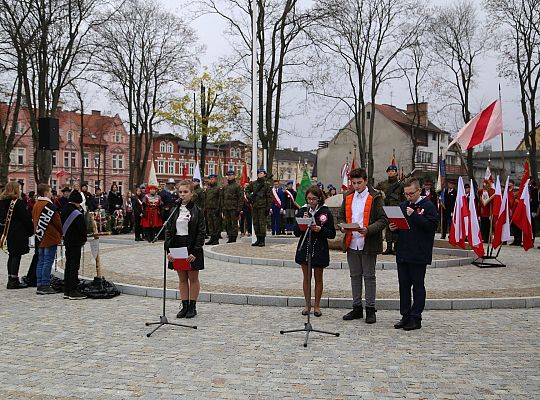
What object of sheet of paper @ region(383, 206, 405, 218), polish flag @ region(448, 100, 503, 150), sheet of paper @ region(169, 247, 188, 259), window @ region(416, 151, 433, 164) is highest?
window @ region(416, 151, 433, 164)

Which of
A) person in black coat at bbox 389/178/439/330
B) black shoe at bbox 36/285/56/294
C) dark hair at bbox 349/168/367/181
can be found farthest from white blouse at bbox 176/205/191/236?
black shoe at bbox 36/285/56/294

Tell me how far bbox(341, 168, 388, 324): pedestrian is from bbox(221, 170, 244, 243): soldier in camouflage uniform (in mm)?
9647

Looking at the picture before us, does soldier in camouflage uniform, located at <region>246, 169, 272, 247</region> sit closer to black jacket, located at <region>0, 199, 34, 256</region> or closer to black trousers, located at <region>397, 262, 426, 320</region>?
black jacket, located at <region>0, 199, 34, 256</region>

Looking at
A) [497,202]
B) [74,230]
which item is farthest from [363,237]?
[497,202]

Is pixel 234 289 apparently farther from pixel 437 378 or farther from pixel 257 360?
pixel 437 378

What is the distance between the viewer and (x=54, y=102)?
30.8m

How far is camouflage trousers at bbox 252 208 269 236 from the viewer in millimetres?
16578

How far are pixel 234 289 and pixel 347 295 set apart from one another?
200cm

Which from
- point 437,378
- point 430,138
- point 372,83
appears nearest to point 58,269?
point 437,378

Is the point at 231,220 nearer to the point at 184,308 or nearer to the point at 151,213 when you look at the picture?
the point at 151,213

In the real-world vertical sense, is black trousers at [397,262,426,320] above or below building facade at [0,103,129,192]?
below

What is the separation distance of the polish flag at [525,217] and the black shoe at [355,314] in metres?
7.81

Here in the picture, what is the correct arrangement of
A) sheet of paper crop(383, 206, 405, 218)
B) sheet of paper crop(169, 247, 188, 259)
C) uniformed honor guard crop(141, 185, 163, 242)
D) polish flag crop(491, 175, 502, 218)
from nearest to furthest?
sheet of paper crop(383, 206, 405, 218) → sheet of paper crop(169, 247, 188, 259) → polish flag crop(491, 175, 502, 218) → uniformed honor guard crop(141, 185, 163, 242)

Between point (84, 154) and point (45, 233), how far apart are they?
A: 7845cm
